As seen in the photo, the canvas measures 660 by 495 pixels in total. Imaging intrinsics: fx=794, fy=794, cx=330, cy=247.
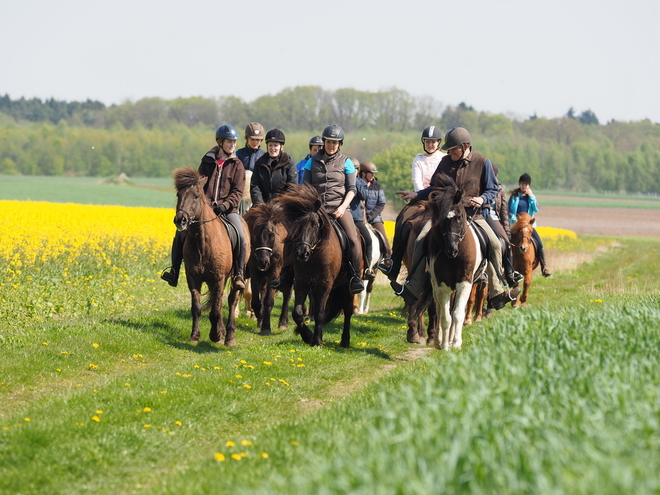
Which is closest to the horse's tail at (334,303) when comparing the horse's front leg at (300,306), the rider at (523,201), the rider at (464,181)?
the horse's front leg at (300,306)

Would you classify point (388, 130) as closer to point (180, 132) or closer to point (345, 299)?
point (180, 132)

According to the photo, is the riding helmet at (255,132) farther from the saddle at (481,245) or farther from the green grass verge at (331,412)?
the saddle at (481,245)

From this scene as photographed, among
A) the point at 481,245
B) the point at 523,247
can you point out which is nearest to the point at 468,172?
the point at 481,245

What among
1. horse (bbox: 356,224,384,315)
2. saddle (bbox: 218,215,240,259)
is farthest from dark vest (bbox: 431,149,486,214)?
saddle (bbox: 218,215,240,259)

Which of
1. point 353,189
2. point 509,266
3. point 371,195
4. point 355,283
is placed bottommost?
point 355,283

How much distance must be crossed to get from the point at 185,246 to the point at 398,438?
275 inches

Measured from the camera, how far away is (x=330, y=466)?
Result: 12.5 ft

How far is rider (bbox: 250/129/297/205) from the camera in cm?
1236

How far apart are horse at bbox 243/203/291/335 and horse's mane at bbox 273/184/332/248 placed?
204mm

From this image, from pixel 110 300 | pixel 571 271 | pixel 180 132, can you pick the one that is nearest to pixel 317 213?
pixel 110 300

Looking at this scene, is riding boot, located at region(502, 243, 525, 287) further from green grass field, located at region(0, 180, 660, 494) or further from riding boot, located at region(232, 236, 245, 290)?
riding boot, located at region(232, 236, 245, 290)

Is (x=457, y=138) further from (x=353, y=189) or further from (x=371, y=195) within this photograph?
(x=371, y=195)

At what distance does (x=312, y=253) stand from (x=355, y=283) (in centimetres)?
75

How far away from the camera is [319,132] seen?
129m
